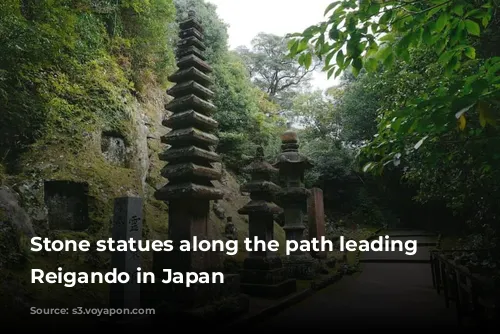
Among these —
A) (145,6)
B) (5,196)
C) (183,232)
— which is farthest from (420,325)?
(145,6)

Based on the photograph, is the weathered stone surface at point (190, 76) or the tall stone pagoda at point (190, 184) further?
the weathered stone surface at point (190, 76)

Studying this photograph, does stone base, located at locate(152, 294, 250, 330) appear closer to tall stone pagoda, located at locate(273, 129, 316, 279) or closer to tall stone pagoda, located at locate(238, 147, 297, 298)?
tall stone pagoda, located at locate(238, 147, 297, 298)

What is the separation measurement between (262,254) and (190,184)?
3.22 metres

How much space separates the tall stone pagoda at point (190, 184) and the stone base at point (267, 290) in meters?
1.51

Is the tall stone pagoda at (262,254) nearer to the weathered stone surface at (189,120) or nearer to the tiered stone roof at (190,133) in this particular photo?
the tiered stone roof at (190,133)

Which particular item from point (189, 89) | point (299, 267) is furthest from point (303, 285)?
point (189, 89)

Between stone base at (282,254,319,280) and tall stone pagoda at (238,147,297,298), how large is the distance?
163 centimetres

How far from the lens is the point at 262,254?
8.42 metres

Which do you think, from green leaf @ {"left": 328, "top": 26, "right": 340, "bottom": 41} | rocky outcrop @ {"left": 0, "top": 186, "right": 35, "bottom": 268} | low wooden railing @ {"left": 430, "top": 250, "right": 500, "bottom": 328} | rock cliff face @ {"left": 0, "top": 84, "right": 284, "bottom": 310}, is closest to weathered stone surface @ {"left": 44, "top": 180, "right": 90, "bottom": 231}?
rock cliff face @ {"left": 0, "top": 84, "right": 284, "bottom": 310}

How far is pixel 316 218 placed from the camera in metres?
13.5

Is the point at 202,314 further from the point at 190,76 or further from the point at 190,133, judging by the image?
the point at 190,76

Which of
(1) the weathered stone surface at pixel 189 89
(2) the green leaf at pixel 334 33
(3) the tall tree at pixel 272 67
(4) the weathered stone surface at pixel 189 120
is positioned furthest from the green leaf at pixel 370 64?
(3) the tall tree at pixel 272 67

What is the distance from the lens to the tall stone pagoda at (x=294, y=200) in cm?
1052

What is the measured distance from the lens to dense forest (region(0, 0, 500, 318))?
3246 millimetres
